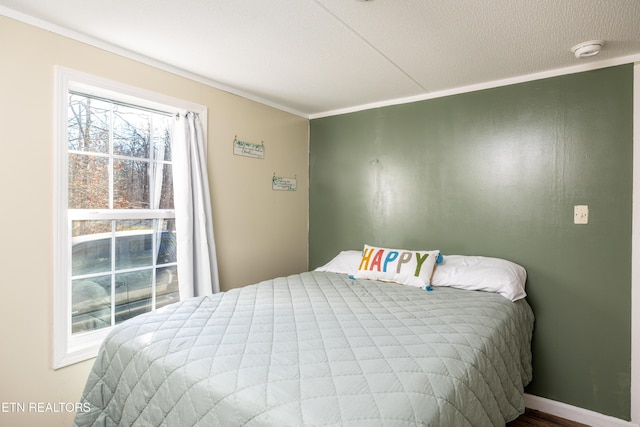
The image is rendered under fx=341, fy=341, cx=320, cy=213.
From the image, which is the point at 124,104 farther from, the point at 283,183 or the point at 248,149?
the point at 283,183

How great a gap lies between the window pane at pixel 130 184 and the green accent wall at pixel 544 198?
77.2 inches

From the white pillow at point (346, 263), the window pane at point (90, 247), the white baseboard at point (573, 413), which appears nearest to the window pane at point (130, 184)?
the window pane at point (90, 247)

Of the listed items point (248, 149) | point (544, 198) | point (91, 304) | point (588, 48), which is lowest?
point (91, 304)

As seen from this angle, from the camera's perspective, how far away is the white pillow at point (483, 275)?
7.36 ft

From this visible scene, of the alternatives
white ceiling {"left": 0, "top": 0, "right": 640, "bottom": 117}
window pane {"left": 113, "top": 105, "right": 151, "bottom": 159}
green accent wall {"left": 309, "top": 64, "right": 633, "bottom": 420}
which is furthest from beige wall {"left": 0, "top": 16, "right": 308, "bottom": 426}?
green accent wall {"left": 309, "top": 64, "right": 633, "bottom": 420}

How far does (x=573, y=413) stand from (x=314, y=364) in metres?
2.18

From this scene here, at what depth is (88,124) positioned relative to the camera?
2.15 metres

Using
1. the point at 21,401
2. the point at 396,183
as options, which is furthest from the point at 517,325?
the point at 21,401

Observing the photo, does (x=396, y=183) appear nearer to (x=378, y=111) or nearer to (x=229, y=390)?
(x=378, y=111)

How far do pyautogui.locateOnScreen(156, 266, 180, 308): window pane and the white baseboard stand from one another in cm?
272

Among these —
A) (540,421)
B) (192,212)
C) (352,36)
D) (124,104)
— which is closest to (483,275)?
(540,421)

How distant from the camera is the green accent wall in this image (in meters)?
2.21

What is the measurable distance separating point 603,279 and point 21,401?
11.4 feet
